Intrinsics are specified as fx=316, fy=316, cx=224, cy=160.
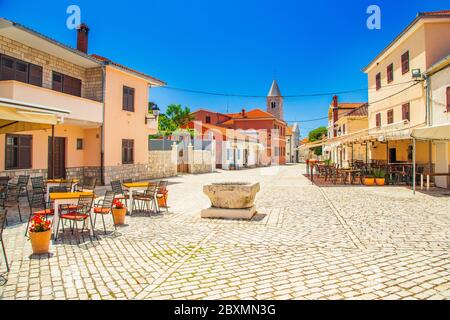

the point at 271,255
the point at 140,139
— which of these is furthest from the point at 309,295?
the point at 140,139

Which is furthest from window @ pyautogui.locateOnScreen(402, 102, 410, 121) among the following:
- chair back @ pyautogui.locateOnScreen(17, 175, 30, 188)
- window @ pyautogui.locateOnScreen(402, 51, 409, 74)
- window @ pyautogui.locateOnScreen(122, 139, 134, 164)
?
chair back @ pyautogui.locateOnScreen(17, 175, 30, 188)

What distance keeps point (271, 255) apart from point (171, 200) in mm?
7341

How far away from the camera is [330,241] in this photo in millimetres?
6238

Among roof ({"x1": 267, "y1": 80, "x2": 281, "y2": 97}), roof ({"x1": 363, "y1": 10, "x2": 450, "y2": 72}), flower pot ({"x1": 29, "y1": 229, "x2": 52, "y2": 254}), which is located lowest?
flower pot ({"x1": 29, "y1": 229, "x2": 52, "y2": 254})

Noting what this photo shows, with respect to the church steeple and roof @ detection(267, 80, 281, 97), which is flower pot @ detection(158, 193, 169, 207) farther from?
roof @ detection(267, 80, 281, 97)

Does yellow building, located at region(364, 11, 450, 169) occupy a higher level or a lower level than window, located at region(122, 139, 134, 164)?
higher

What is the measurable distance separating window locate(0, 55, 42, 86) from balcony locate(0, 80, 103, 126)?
1.31 m

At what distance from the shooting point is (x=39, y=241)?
5293 mm

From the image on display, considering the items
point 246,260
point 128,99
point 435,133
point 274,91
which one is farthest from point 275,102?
point 246,260

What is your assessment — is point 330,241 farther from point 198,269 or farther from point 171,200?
point 171,200

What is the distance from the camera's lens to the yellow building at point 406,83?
16.0 metres

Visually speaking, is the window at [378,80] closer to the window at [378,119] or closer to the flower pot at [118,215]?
the window at [378,119]

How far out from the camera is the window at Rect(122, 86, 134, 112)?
1834 centimetres

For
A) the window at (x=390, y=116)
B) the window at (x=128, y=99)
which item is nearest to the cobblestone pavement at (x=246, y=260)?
the window at (x=128, y=99)
